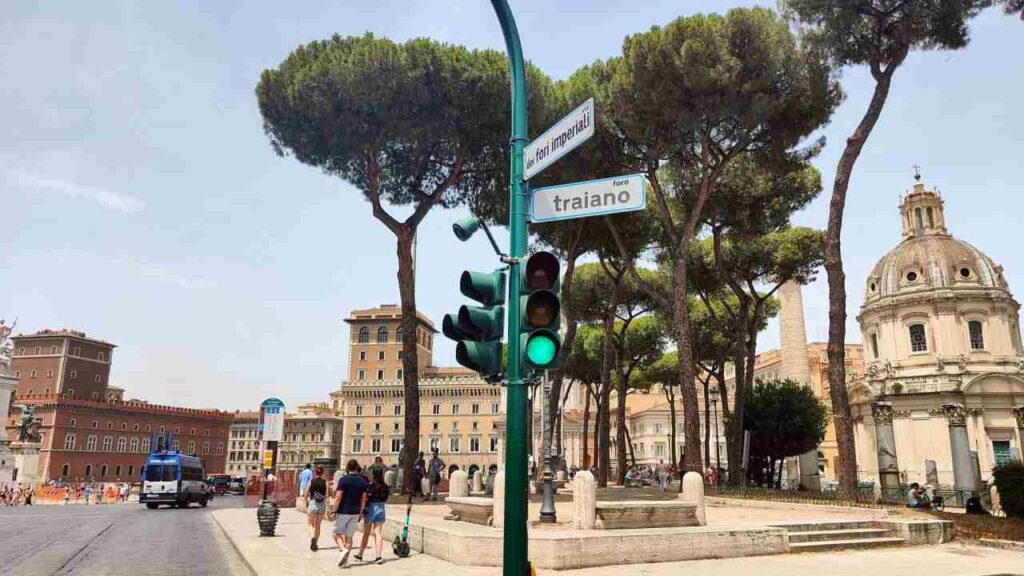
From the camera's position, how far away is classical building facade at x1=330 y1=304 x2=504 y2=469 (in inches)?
3595

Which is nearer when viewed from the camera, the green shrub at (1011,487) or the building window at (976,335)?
the green shrub at (1011,487)

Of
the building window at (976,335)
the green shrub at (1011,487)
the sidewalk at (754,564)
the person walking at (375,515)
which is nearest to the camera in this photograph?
the sidewalk at (754,564)

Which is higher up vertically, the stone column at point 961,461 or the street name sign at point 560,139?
the street name sign at point 560,139

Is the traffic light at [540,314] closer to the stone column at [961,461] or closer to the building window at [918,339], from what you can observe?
the stone column at [961,461]

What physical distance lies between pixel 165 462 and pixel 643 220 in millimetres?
21970

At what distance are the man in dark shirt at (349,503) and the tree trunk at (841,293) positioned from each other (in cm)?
1211

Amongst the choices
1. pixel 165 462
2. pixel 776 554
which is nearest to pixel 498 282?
pixel 776 554

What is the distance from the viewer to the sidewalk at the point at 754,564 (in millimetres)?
9570

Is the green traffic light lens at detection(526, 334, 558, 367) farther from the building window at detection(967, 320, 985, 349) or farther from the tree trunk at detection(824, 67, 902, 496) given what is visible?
the building window at detection(967, 320, 985, 349)

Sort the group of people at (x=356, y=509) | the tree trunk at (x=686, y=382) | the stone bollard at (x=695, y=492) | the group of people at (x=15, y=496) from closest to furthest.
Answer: the group of people at (x=356, y=509)
the stone bollard at (x=695, y=492)
the tree trunk at (x=686, y=382)
the group of people at (x=15, y=496)

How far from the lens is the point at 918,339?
176ft

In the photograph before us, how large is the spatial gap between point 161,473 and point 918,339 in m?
52.6

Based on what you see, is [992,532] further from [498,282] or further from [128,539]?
[128,539]

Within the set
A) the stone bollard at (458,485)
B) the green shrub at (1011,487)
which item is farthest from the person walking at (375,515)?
the green shrub at (1011,487)
